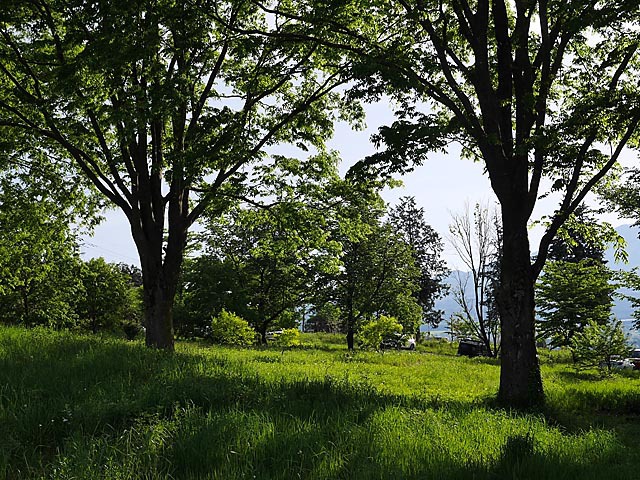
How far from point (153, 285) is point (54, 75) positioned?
542 cm

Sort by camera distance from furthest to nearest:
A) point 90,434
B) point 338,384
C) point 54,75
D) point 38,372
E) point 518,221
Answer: point 54,75 → point 518,221 → point 338,384 → point 38,372 → point 90,434

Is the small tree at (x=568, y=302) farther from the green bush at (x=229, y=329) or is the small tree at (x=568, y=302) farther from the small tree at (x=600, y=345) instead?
Result: the green bush at (x=229, y=329)

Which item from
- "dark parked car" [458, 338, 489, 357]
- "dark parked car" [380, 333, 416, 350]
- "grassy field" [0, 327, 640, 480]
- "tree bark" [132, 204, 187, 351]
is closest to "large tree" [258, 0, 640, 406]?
"grassy field" [0, 327, 640, 480]

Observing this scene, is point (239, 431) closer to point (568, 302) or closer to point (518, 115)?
point (518, 115)

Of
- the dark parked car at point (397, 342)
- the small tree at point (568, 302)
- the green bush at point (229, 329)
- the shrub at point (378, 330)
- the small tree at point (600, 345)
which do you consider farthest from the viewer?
the dark parked car at point (397, 342)

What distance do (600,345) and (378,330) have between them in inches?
536

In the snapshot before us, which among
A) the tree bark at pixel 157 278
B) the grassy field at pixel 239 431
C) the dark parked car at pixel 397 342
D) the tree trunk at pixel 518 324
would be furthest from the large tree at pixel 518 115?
the dark parked car at pixel 397 342

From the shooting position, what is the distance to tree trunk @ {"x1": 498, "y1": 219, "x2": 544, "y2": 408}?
966cm

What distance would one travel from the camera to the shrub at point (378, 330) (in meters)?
28.4

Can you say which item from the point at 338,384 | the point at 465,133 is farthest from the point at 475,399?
the point at 465,133

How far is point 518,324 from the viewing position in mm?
9812

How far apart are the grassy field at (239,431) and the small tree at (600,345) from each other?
852 centimetres

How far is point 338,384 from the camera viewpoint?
879 centimetres

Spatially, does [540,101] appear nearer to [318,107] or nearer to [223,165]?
[318,107]
